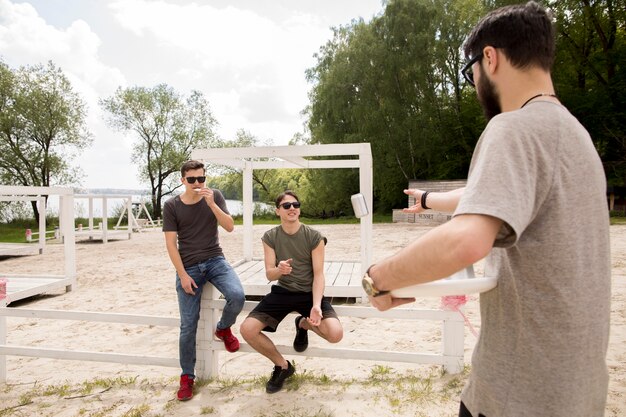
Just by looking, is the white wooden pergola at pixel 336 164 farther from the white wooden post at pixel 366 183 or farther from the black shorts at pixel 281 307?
the black shorts at pixel 281 307

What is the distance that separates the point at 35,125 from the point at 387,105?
20.5 meters

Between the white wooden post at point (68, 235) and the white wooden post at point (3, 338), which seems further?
the white wooden post at point (68, 235)

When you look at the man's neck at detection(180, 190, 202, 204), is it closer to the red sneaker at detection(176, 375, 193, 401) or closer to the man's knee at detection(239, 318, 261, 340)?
the man's knee at detection(239, 318, 261, 340)

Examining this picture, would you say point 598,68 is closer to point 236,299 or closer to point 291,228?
point 291,228

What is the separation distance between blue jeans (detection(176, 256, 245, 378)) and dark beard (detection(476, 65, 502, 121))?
3.01m

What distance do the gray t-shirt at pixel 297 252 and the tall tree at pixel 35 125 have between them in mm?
24700

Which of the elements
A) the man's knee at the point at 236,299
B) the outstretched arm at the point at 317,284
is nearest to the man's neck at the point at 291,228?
the outstretched arm at the point at 317,284

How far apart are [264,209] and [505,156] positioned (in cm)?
3417

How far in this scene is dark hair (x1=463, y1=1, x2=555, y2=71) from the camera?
95 cm

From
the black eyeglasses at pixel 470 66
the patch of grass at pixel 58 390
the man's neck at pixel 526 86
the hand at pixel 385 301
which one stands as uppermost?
the black eyeglasses at pixel 470 66

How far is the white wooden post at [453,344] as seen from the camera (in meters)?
3.57

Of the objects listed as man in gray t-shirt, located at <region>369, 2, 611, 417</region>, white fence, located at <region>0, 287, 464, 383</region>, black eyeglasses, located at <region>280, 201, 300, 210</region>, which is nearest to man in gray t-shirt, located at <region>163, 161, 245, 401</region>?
white fence, located at <region>0, 287, 464, 383</region>

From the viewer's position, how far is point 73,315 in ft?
12.6

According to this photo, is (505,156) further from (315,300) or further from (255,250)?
(255,250)
